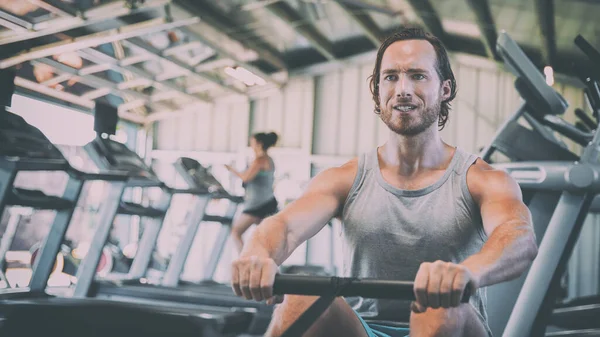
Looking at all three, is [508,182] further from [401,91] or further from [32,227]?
[32,227]

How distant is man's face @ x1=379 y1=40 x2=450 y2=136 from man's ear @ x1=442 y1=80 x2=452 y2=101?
0.04 meters

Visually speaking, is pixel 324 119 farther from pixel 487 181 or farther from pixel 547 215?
pixel 487 181

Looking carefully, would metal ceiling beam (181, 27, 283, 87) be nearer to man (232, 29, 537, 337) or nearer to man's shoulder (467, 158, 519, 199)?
man (232, 29, 537, 337)

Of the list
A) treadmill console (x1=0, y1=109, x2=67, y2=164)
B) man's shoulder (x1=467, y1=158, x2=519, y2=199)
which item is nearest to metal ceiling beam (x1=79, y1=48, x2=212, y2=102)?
treadmill console (x1=0, y1=109, x2=67, y2=164)

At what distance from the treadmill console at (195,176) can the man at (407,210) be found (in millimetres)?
4130

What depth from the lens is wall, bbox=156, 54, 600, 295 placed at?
9.23 m

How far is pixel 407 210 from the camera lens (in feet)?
4.59

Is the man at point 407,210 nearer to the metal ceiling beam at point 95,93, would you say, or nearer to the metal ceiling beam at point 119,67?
the metal ceiling beam at point 119,67

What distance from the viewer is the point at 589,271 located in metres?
7.67

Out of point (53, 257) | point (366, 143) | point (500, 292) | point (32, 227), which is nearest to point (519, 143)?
point (500, 292)

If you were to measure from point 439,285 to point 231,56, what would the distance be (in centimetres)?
762

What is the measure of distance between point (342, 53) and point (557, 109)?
729 centimetres

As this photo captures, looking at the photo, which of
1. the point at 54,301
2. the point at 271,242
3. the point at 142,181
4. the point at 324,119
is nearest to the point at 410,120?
the point at 271,242

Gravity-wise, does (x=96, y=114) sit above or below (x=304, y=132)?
below
